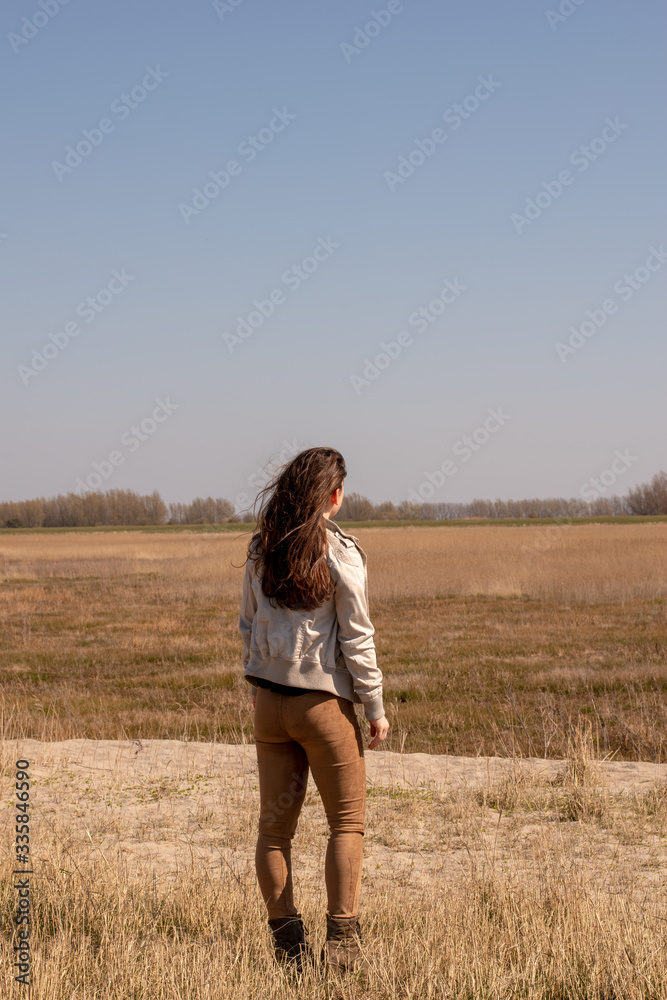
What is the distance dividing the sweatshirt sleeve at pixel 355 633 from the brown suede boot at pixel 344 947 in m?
0.81

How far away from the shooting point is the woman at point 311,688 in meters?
3.16

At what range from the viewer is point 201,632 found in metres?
17.3

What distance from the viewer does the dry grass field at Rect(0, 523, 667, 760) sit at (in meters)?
9.14

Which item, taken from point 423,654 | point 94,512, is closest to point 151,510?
point 94,512

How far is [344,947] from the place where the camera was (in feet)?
10.4

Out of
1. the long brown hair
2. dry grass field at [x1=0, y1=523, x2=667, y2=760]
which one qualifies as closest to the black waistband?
the long brown hair

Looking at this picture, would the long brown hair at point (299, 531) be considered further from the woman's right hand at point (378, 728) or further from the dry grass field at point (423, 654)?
the dry grass field at point (423, 654)

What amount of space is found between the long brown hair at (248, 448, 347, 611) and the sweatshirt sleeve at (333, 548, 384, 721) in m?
0.06

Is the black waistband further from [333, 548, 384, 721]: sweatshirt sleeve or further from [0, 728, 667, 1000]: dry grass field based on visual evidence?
[0, 728, 667, 1000]: dry grass field

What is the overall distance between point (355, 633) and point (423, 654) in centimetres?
1135

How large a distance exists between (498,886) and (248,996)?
1.45 m

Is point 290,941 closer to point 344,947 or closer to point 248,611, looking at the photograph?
point 344,947

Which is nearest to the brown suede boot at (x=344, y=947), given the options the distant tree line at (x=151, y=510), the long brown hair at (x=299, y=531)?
the long brown hair at (x=299, y=531)

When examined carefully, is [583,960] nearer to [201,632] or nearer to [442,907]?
[442,907]
